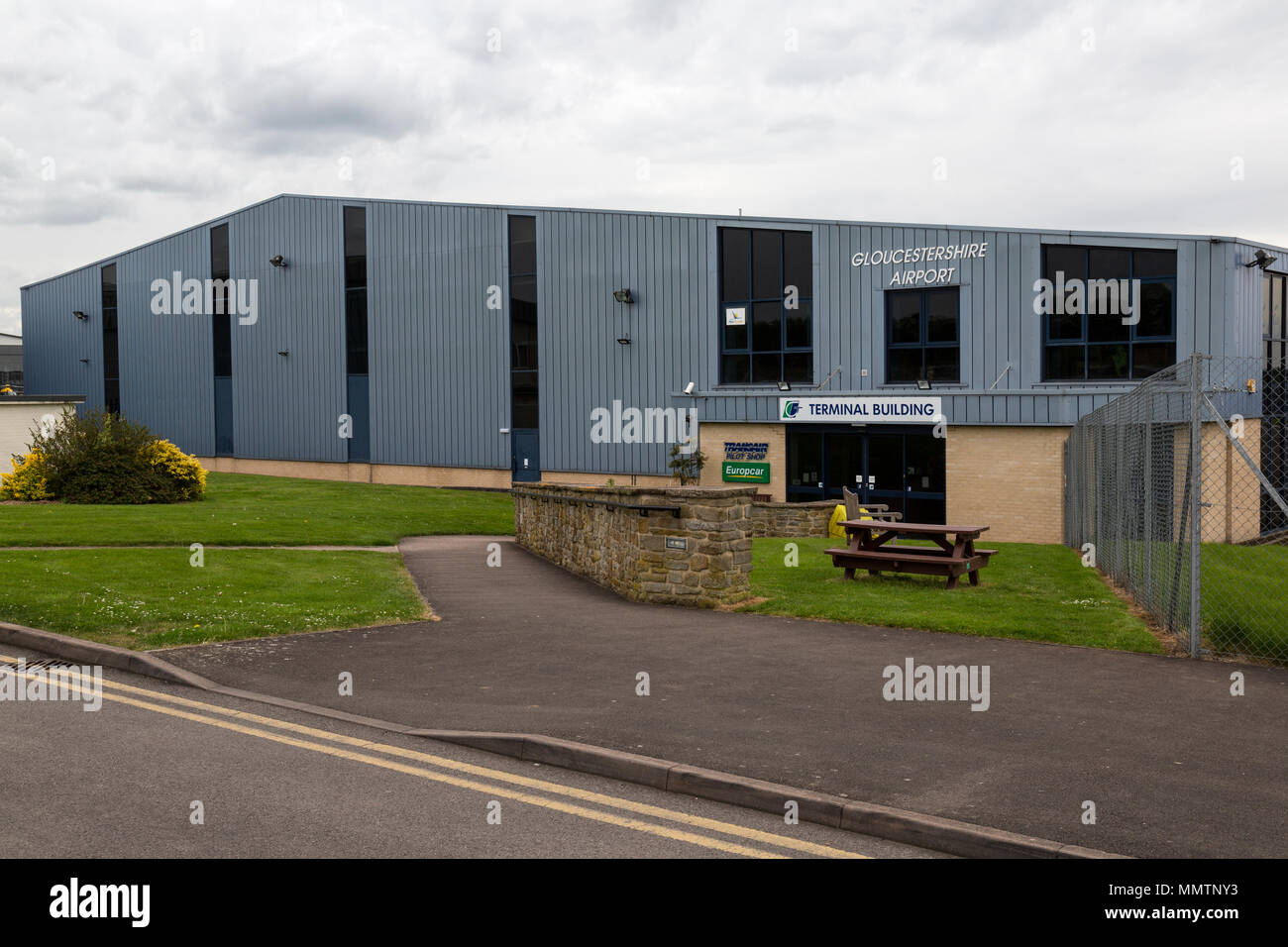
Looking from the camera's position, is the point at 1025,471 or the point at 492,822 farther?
the point at 1025,471

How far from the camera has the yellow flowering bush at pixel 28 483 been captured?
82.8 ft

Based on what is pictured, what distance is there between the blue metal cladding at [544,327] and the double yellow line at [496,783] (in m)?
22.2

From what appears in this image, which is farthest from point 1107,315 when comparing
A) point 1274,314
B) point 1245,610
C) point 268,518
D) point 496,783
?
point 496,783

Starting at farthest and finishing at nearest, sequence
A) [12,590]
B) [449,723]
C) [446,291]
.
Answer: [446,291] < [12,590] < [449,723]

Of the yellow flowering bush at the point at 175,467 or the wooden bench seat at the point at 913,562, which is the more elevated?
the yellow flowering bush at the point at 175,467

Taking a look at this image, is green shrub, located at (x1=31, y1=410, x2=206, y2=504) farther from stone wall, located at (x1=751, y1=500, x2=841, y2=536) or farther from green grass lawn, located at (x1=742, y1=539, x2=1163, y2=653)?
green grass lawn, located at (x1=742, y1=539, x2=1163, y2=653)

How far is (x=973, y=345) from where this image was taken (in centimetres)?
2881

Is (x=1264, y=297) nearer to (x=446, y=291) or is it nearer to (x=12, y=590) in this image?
(x=446, y=291)

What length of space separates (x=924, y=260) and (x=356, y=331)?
2080 centimetres

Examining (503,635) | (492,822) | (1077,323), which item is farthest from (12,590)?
(1077,323)

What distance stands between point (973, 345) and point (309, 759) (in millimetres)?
24599

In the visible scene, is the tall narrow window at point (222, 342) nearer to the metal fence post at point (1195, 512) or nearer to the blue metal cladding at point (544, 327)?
the blue metal cladding at point (544, 327)

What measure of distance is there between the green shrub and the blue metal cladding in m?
12.3

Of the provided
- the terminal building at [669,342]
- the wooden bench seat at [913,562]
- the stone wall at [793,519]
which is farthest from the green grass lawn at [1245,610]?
the terminal building at [669,342]
